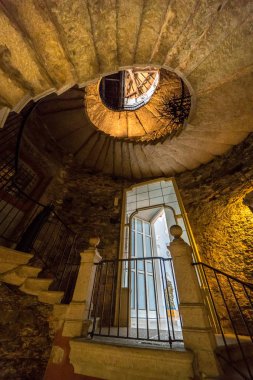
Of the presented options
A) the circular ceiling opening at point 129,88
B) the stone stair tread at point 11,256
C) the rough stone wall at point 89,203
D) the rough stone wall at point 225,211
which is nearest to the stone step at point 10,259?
the stone stair tread at point 11,256

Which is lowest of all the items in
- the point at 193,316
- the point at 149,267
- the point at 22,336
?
the point at 22,336

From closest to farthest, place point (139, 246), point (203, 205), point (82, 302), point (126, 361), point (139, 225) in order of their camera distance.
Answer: point (126, 361), point (82, 302), point (203, 205), point (139, 246), point (139, 225)

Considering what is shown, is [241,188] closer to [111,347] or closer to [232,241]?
[232,241]

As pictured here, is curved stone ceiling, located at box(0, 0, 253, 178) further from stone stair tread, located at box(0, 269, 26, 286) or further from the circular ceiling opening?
the circular ceiling opening

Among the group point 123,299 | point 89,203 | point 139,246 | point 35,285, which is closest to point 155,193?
point 139,246

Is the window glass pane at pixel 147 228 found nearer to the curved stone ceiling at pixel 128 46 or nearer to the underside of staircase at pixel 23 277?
the underside of staircase at pixel 23 277

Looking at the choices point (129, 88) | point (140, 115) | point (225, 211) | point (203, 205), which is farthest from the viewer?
point (129, 88)

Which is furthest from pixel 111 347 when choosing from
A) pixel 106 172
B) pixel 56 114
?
pixel 56 114

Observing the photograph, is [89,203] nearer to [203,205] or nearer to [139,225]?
[139,225]

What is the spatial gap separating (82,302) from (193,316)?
135 cm

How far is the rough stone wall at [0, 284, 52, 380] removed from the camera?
266 cm

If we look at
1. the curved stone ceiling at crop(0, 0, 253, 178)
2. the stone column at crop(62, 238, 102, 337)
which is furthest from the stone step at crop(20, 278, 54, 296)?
the curved stone ceiling at crop(0, 0, 253, 178)

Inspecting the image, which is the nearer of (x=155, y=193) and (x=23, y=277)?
(x=23, y=277)

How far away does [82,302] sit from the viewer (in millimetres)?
2254
